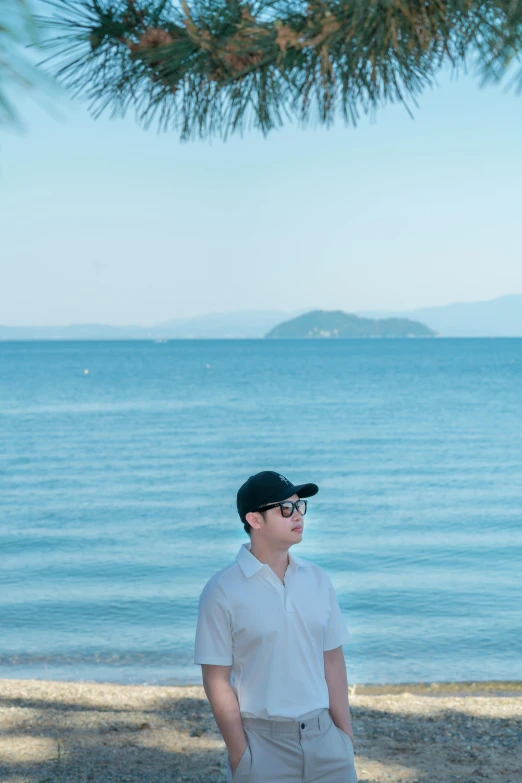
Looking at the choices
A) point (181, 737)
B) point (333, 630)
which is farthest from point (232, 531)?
point (333, 630)

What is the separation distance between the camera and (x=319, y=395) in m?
56.9

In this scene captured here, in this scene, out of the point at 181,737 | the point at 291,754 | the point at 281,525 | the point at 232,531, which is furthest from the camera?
the point at 232,531

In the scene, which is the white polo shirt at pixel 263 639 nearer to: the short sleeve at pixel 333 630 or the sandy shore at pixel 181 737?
the short sleeve at pixel 333 630

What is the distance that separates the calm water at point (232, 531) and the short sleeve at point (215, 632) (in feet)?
20.4

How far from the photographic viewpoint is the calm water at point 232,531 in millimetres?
9758

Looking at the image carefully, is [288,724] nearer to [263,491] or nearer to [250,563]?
[250,563]

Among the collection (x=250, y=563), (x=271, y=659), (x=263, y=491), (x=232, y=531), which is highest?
(x=263, y=491)

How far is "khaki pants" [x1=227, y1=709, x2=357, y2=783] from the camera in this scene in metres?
2.70

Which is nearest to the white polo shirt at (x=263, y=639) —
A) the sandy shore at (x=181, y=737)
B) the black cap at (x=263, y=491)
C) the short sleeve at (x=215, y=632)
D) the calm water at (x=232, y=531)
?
the short sleeve at (x=215, y=632)

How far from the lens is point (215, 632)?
2.73 metres

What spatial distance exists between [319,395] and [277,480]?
54.2 m

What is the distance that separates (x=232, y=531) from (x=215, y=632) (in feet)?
47.1

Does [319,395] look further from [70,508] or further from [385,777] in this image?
[385,777]

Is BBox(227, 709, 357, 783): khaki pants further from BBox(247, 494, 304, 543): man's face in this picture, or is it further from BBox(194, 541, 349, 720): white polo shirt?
BBox(247, 494, 304, 543): man's face
